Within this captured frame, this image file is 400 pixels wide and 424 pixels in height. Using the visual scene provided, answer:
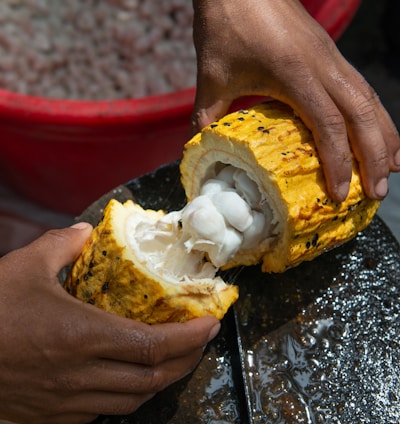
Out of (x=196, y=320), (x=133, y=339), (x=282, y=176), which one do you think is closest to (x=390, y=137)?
(x=282, y=176)

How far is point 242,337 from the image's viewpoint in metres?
1.35

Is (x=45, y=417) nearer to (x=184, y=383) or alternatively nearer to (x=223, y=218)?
(x=184, y=383)

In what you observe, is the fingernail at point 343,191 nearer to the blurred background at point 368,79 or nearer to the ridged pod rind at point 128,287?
the ridged pod rind at point 128,287

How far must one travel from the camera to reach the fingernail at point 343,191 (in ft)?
3.93

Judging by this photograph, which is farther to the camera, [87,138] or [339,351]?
[87,138]

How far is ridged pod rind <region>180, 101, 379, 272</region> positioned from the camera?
1.16 metres

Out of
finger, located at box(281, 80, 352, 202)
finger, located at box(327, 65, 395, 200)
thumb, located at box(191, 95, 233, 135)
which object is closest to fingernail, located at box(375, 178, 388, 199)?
finger, located at box(327, 65, 395, 200)

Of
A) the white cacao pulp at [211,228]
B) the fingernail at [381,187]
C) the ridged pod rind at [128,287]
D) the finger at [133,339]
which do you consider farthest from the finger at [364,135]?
the finger at [133,339]

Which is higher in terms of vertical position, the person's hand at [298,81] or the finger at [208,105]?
the person's hand at [298,81]

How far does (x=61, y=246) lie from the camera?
1181mm

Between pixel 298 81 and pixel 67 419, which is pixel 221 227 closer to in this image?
pixel 298 81

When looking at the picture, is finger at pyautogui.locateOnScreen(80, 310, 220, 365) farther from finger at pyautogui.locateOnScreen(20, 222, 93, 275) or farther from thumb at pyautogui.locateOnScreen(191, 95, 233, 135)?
thumb at pyautogui.locateOnScreen(191, 95, 233, 135)

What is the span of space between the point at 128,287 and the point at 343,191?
1.60 ft

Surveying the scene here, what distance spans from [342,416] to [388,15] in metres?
2.18
